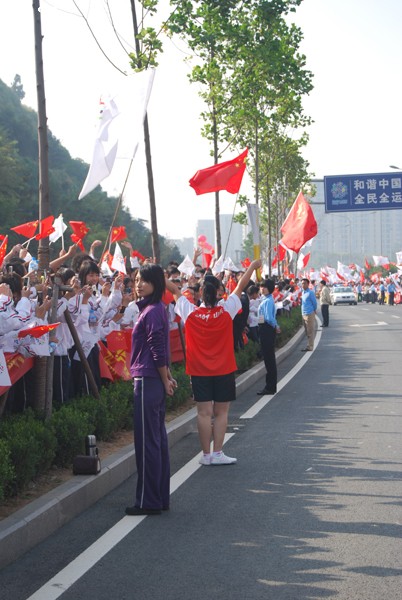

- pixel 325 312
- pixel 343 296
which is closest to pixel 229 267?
pixel 325 312

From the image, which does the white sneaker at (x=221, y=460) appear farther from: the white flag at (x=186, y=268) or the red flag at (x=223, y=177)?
the white flag at (x=186, y=268)

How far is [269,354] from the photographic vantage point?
1502cm

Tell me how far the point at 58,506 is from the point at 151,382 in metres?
1.13

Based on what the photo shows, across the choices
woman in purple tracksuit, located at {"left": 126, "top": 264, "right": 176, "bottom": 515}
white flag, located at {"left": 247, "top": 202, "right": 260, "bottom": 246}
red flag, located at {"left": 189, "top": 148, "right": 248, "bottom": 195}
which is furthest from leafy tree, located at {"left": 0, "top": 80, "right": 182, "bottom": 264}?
woman in purple tracksuit, located at {"left": 126, "top": 264, "right": 176, "bottom": 515}

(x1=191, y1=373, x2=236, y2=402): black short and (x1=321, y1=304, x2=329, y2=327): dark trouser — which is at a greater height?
(x1=191, y1=373, x2=236, y2=402): black short

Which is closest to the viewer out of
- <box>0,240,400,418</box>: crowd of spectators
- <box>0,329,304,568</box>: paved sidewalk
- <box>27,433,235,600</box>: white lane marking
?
<box>27,433,235,600</box>: white lane marking

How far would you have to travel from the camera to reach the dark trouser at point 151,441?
23.2 ft

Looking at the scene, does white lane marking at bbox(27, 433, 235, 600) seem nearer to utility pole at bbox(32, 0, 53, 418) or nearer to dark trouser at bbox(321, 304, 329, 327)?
utility pole at bbox(32, 0, 53, 418)

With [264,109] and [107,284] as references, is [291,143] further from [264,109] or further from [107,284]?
[107,284]

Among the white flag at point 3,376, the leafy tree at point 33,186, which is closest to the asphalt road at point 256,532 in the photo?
the white flag at point 3,376

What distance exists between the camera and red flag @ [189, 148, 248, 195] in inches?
676

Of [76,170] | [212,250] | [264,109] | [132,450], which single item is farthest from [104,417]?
[76,170]

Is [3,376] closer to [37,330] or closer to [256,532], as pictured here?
[37,330]

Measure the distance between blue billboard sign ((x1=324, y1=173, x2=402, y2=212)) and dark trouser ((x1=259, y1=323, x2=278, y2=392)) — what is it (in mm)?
28503
